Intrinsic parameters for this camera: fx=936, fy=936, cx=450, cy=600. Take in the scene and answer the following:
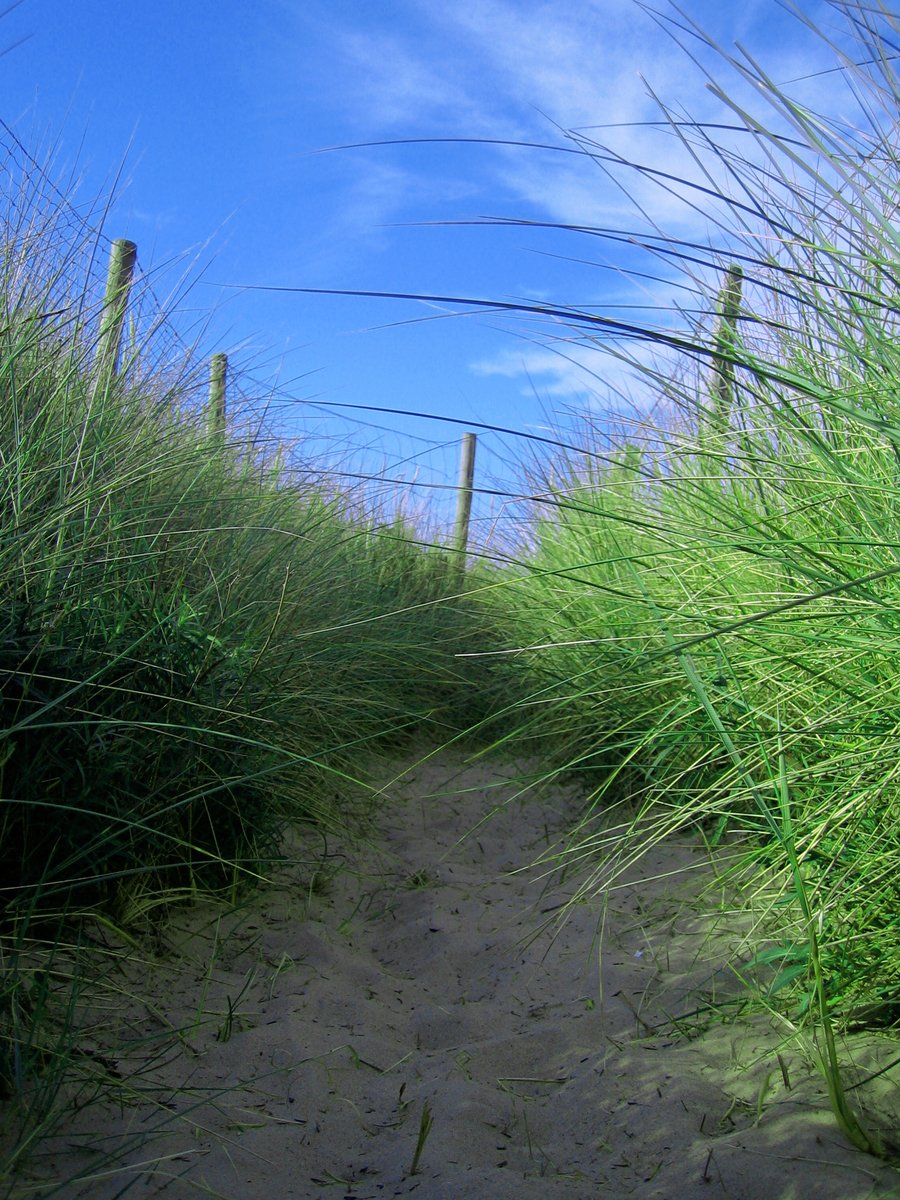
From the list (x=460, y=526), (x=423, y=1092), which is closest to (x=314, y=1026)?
(x=423, y=1092)

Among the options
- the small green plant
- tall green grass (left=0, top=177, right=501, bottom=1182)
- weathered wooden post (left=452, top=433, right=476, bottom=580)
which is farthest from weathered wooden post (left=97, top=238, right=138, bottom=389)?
weathered wooden post (left=452, top=433, right=476, bottom=580)

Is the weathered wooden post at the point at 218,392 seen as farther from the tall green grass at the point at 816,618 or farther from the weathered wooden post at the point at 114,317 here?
the tall green grass at the point at 816,618

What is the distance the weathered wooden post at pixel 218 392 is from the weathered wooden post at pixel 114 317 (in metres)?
0.46

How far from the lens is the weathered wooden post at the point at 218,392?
3.55m

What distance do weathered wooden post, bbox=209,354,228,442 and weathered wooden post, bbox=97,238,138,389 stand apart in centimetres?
46

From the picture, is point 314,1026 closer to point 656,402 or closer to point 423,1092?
point 423,1092

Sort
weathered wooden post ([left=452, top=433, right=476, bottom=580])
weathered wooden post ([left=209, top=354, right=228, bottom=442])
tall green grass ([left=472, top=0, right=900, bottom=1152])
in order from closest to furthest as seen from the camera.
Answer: tall green grass ([left=472, top=0, right=900, bottom=1152])
weathered wooden post ([left=209, top=354, right=228, bottom=442])
weathered wooden post ([left=452, top=433, right=476, bottom=580])

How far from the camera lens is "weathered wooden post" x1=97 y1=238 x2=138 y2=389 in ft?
8.36

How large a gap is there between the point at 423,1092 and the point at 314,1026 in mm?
324

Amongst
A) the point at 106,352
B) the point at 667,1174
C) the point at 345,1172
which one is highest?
the point at 106,352

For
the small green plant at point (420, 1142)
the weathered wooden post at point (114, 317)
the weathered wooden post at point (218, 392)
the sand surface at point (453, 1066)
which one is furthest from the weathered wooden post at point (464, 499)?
A: the small green plant at point (420, 1142)

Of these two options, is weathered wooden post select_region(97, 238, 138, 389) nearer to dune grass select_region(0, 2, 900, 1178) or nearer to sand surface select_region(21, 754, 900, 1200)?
dune grass select_region(0, 2, 900, 1178)

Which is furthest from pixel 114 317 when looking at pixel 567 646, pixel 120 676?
pixel 567 646

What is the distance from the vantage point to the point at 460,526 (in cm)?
641
